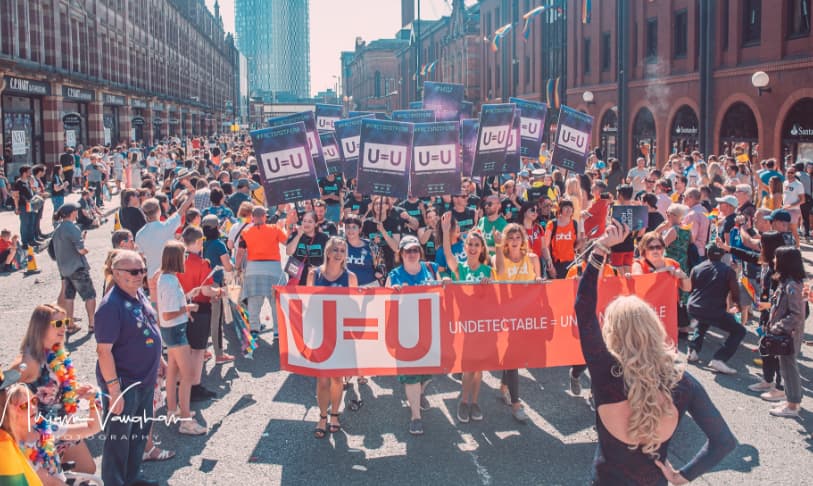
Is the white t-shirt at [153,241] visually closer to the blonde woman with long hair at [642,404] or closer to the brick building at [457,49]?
the blonde woman with long hair at [642,404]

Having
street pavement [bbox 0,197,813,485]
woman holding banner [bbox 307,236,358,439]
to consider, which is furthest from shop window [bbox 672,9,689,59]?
woman holding banner [bbox 307,236,358,439]

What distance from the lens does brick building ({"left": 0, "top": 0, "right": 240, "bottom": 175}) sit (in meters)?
30.5

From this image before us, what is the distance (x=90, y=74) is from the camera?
41469 mm

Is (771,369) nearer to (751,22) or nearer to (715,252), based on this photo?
(715,252)

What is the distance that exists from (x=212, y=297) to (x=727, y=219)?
716 centimetres

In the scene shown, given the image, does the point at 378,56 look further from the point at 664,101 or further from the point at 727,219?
the point at 727,219

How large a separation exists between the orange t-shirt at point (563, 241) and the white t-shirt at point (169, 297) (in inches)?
214

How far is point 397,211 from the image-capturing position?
1077 cm

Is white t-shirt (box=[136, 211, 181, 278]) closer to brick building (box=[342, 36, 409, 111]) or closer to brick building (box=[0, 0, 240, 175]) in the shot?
brick building (box=[0, 0, 240, 175])

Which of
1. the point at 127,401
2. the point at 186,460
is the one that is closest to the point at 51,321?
the point at 127,401

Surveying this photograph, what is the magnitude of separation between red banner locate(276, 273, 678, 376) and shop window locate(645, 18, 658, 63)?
26.4 meters

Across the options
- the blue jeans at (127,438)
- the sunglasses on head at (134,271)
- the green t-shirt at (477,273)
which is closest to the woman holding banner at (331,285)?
the green t-shirt at (477,273)

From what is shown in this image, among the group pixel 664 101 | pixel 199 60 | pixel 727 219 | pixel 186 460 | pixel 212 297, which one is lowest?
pixel 186 460

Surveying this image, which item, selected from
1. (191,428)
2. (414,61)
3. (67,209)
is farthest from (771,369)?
(414,61)
